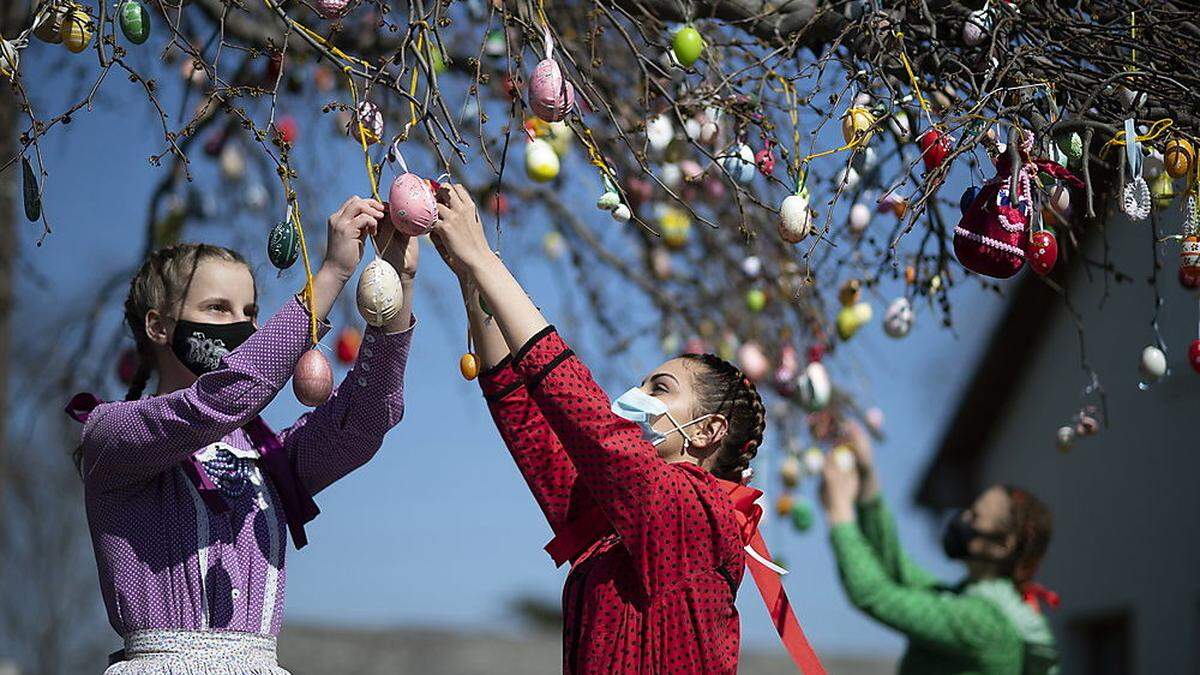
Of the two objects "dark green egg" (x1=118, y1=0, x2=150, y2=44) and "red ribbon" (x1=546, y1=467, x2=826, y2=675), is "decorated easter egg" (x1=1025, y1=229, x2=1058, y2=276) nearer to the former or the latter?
"red ribbon" (x1=546, y1=467, x2=826, y2=675)

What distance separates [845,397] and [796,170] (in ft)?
8.38

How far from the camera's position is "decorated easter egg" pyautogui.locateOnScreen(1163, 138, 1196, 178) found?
243cm

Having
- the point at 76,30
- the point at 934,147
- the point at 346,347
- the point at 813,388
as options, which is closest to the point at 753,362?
the point at 813,388

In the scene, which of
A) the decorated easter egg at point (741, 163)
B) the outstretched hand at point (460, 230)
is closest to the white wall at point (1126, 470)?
the decorated easter egg at point (741, 163)

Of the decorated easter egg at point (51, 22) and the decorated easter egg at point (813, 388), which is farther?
the decorated easter egg at point (813, 388)

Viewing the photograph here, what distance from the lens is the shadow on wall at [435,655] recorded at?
43.9 ft

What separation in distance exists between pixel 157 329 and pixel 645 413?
851mm

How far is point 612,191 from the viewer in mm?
2668

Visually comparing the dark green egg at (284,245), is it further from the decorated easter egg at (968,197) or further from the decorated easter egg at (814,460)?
the decorated easter egg at (814,460)

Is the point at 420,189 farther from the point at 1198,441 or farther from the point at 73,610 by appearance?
the point at 73,610

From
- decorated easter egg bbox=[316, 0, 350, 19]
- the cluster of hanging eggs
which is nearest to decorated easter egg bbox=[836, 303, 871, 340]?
the cluster of hanging eggs

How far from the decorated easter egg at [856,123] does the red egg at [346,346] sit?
2457mm

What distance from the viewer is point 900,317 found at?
3.59 metres

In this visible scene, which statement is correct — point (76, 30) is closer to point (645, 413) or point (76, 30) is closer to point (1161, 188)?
point (645, 413)
